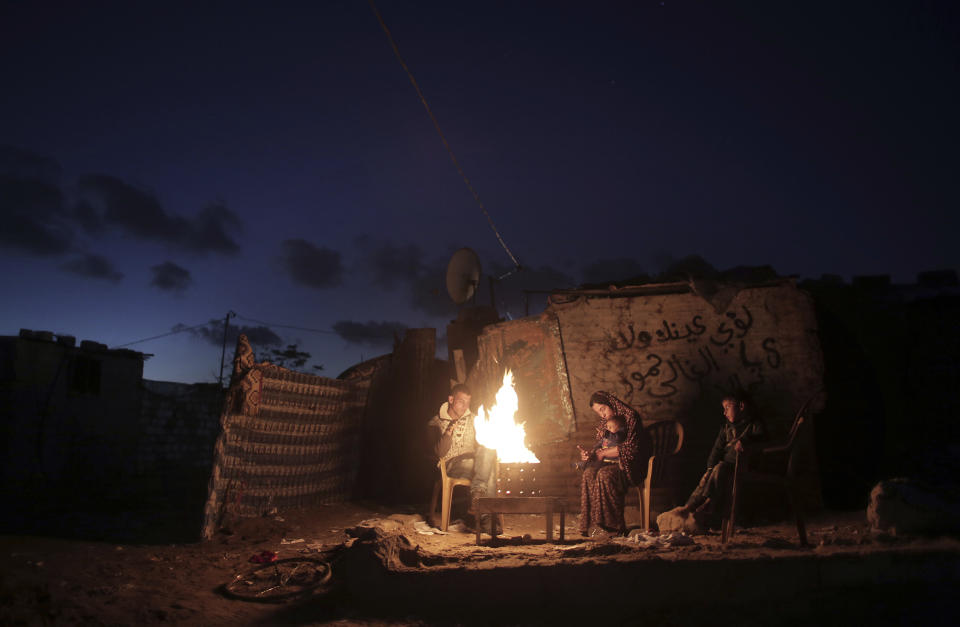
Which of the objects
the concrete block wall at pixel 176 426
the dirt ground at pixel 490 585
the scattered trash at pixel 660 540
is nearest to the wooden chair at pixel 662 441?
the scattered trash at pixel 660 540

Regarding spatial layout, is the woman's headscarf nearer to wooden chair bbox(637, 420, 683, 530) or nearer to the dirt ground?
wooden chair bbox(637, 420, 683, 530)

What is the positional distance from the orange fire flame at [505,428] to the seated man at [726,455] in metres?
2.26

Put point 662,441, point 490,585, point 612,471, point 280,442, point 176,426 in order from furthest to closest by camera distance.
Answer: point 176,426 < point 280,442 < point 662,441 < point 612,471 < point 490,585

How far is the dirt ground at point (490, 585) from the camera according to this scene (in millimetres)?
4145

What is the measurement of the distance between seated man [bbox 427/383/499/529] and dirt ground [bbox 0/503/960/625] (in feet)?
4.82

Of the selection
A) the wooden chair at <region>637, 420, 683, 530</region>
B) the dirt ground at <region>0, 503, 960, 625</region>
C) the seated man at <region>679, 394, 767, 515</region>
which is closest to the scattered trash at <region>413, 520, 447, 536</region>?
the dirt ground at <region>0, 503, 960, 625</region>

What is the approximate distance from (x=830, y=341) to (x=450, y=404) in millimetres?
6430

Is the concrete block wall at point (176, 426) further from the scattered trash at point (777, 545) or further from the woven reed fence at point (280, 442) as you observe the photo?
the scattered trash at point (777, 545)

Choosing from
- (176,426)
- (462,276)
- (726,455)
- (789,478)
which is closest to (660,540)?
(789,478)

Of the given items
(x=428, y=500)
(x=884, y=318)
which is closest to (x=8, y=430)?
(x=428, y=500)

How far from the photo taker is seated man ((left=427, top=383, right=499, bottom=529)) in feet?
23.5

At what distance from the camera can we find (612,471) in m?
6.34

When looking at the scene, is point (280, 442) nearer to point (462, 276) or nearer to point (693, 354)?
point (462, 276)

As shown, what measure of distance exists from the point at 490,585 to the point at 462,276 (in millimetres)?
7320
